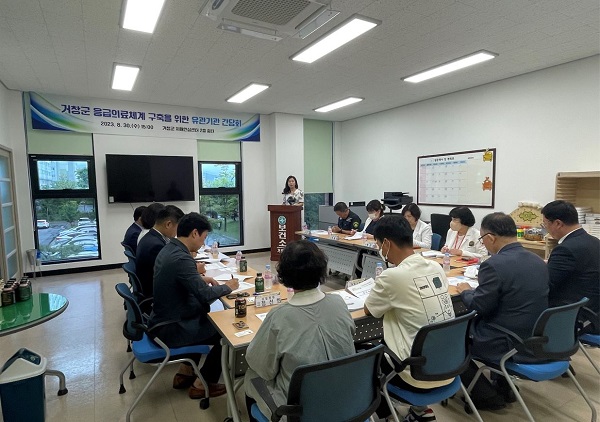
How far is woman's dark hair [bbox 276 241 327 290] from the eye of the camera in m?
1.52

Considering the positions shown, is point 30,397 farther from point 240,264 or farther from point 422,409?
point 422,409

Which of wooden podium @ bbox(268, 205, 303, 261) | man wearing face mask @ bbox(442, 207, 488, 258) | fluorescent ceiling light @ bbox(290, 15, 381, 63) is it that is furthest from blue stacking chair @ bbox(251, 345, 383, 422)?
wooden podium @ bbox(268, 205, 303, 261)

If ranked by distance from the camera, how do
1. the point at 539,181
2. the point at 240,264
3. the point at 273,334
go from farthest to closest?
the point at 539,181, the point at 240,264, the point at 273,334

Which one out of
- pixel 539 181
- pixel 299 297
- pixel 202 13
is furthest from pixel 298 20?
pixel 539 181

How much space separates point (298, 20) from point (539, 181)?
411cm

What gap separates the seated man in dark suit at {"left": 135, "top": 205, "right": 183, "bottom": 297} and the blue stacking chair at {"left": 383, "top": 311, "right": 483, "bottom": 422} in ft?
6.87

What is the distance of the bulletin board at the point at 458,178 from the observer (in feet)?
18.0

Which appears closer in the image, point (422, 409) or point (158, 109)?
point (422, 409)

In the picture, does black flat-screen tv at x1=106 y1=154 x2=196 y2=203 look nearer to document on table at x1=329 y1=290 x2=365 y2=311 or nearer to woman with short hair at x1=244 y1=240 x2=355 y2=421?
document on table at x1=329 y1=290 x2=365 y2=311

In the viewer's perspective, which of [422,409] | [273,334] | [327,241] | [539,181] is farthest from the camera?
[327,241]

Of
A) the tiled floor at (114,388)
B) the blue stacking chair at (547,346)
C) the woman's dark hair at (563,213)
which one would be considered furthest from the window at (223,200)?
the blue stacking chair at (547,346)

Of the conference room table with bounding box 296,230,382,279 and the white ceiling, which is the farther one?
the conference room table with bounding box 296,230,382,279

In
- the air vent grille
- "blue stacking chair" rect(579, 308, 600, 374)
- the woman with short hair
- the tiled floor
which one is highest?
the air vent grille

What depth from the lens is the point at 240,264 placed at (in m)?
3.28
